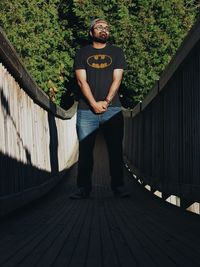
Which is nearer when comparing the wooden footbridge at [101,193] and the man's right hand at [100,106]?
the wooden footbridge at [101,193]

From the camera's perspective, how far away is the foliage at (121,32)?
25812 millimetres

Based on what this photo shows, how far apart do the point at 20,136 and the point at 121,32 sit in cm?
2075

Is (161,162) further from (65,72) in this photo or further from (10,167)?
(65,72)

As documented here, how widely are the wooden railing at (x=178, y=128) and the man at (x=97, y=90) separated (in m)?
0.57

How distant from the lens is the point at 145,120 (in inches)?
432

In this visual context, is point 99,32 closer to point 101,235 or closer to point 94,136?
point 94,136

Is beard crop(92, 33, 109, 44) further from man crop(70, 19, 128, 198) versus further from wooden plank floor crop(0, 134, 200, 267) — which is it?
wooden plank floor crop(0, 134, 200, 267)

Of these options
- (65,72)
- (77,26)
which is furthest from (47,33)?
(77,26)

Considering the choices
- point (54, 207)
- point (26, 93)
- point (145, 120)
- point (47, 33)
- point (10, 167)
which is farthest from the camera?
point (47, 33)

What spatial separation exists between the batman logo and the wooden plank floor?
5.08ft

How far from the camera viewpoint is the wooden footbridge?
3.80m

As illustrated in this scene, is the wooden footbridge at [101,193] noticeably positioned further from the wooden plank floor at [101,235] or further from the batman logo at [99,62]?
the batman logo at [99,62]

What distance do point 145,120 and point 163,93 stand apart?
2655mm

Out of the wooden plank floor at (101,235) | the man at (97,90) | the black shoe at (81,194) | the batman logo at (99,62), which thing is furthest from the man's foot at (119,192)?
the batman logo at (99,62)
